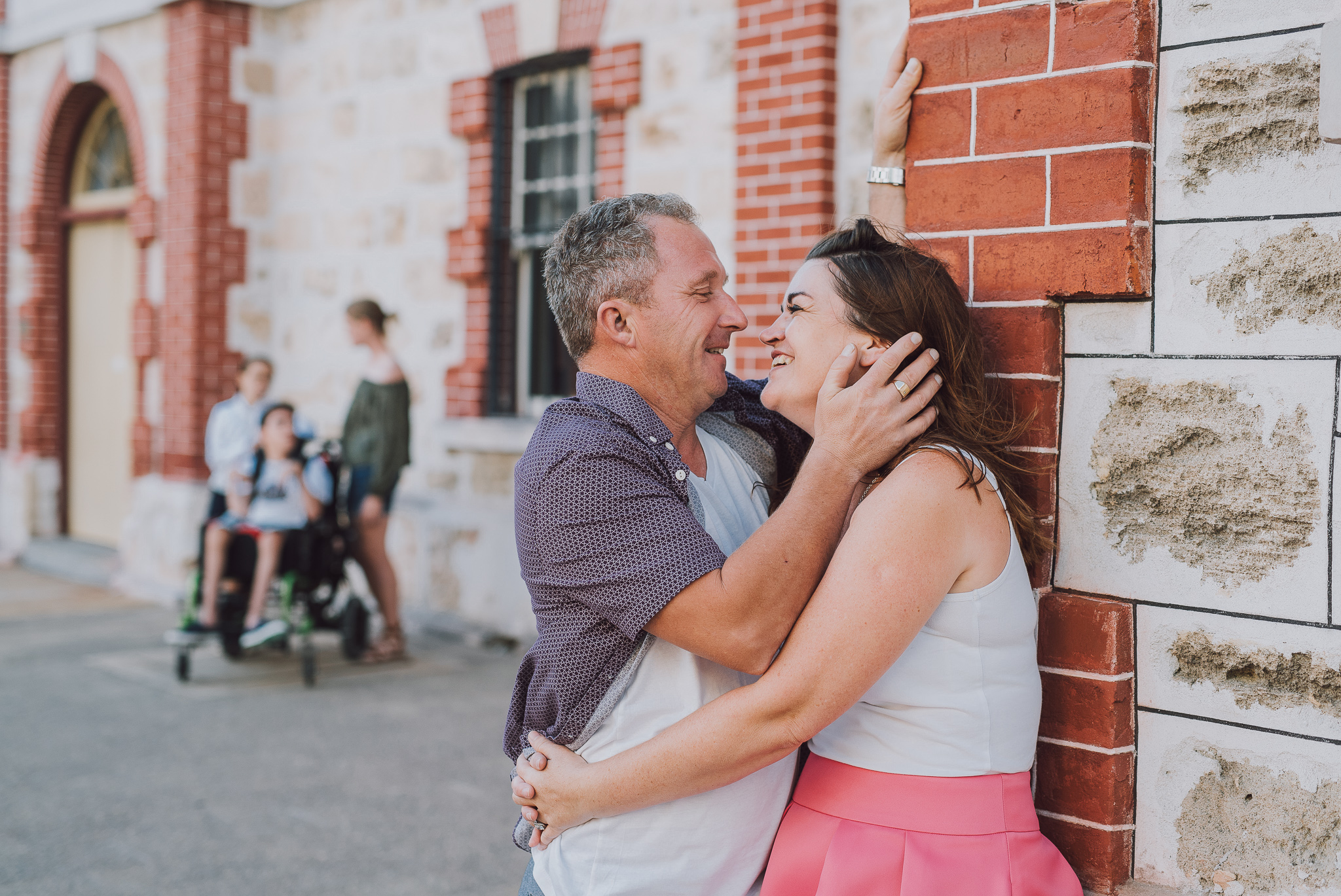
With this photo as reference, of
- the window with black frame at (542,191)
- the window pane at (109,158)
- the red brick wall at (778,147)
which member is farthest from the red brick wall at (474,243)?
the window pane at (109,158)

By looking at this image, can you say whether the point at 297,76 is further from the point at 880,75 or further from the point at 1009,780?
the point at 1009,780

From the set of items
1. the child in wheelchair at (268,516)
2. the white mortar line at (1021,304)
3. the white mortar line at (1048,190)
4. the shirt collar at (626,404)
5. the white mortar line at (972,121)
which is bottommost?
the child in wheelchair at (268,516)

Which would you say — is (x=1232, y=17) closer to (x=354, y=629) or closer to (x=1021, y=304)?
(x=1021, y=304)

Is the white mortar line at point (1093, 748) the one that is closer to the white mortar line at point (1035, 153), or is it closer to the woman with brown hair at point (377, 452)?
the white mortar line at point (1035, 153)

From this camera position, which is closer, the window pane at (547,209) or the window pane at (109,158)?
the window pane at (547,209)

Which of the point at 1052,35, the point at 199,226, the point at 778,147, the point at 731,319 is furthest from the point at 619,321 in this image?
the point at 199,226

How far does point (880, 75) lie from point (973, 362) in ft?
13.9

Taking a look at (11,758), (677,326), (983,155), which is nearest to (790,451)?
(677,326)

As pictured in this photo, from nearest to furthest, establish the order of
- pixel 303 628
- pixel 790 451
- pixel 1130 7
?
pixel 1130 7 → pixel 790 451 → pixel 303 628

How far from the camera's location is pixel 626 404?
88.1 inches

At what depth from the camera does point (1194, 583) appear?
2123 millimetres

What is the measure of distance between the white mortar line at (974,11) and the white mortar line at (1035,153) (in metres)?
0.14

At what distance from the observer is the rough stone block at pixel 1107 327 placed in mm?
2164

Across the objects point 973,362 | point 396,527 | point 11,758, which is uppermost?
point 973,362
